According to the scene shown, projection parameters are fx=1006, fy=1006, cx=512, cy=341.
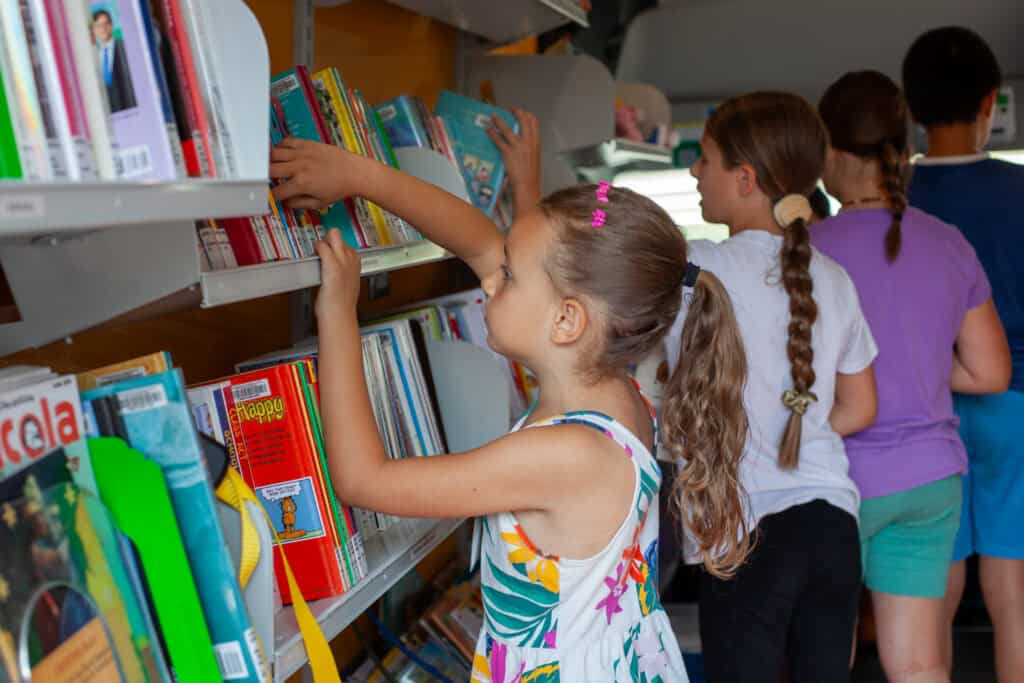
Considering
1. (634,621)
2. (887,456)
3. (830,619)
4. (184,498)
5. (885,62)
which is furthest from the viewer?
(885,62)

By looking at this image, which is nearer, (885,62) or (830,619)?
(830,619)

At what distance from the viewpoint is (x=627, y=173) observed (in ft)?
16.0

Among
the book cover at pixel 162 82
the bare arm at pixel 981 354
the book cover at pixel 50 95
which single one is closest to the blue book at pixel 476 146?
the bare arm at pixel 981 354

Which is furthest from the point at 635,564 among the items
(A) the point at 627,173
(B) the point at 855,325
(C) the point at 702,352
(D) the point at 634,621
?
(A) the point at 627,173

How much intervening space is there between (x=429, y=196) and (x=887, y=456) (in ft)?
3.95

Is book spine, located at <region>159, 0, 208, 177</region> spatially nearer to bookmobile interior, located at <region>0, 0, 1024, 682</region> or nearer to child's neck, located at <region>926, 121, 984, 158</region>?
bookmobile interior, located at <region>0, 0, 1024, 682</region>

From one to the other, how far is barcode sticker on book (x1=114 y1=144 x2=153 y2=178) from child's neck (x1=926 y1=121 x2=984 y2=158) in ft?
7.45

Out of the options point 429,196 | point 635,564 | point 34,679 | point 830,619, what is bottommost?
point 830,619

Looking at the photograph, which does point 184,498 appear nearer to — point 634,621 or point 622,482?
point 622,482

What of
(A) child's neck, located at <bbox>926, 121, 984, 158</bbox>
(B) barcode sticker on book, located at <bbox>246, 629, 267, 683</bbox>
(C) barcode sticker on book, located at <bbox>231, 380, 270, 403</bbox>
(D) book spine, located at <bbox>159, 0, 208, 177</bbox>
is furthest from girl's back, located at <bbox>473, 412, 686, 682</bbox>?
(A) child's neck, located at <bbox>926, 121, 984, 158</bbox>

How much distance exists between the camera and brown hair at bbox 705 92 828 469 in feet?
6.40

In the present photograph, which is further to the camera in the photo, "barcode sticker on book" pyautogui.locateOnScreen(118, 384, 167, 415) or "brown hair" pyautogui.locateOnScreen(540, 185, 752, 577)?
"brown hair" pyautogui.locateOnScreen(540, 185, 752, 577)

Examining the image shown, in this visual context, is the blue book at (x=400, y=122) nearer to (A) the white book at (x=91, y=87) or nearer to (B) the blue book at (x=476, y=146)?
(B) the blue book at (x=476, y=146)

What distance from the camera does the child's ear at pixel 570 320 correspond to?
4.64 ft
